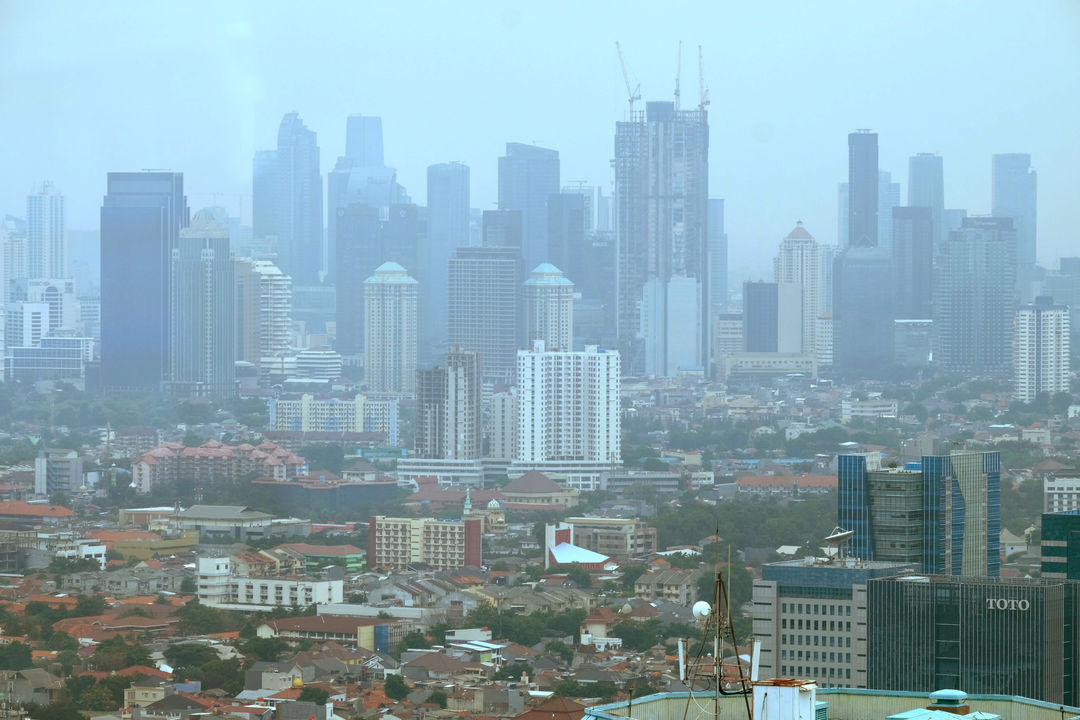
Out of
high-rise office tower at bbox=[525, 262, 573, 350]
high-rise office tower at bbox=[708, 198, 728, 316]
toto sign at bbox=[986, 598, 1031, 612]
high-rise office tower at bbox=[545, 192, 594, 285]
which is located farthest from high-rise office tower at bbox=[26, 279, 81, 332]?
toto sign at bbox=[986, 598, 1031, 612]

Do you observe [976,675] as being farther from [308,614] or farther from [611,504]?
[611,504]

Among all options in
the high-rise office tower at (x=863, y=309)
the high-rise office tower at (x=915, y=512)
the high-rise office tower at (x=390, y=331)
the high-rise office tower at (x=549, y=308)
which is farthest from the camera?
the high-rise office tower at (x=863, y=309)

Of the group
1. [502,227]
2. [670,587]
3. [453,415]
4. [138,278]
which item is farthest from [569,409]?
[502,227]

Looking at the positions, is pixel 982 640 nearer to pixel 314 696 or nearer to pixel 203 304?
pixel 314 696

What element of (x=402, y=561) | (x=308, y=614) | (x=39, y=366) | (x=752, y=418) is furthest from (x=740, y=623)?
(x=39, y=366)

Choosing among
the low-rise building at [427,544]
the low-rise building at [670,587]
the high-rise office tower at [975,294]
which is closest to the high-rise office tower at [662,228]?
the high-rise office tower at [975,294]

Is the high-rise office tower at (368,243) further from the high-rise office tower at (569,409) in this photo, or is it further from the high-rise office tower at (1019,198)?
the high-rise office tower at (569,409)
